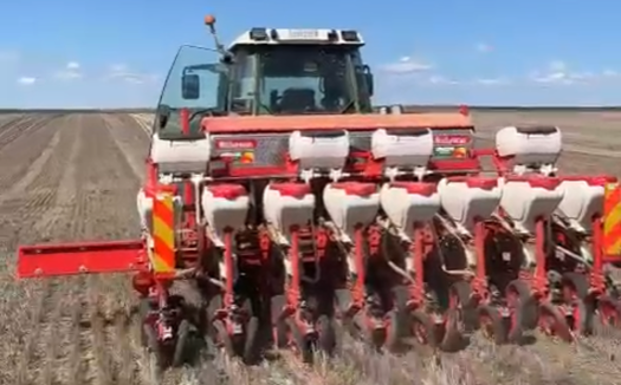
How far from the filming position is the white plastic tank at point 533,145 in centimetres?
737

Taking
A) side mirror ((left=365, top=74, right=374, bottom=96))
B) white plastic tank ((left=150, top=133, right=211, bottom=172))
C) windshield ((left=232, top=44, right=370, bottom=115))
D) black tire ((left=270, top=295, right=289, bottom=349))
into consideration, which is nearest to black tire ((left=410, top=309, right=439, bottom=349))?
black tire ((left=270, top=295, right=289, bottom=349))

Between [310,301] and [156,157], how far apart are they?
146cm

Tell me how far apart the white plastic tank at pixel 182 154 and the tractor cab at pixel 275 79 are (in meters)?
1.39

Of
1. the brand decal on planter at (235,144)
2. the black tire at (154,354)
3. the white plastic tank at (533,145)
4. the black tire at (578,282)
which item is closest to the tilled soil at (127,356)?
the black tire at (154,354)

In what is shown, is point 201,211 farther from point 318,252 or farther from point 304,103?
point 304,103

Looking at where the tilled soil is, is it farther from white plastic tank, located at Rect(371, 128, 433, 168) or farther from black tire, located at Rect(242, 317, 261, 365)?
white plastic tank, located at Rect(371, 128, 433, 168)

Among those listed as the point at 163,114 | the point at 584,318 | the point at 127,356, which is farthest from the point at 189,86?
the point at 584,318

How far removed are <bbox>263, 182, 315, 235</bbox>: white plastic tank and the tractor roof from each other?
2137mm

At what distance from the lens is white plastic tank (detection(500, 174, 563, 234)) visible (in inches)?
260

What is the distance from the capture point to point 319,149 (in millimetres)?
6867

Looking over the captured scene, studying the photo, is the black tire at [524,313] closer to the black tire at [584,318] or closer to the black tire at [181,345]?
the black tire at [584,318]

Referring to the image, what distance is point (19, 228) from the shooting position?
13.8m

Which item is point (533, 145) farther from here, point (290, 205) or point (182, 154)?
point (182, 154)

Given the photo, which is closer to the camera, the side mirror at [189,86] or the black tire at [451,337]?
the black tire at [451,337]
